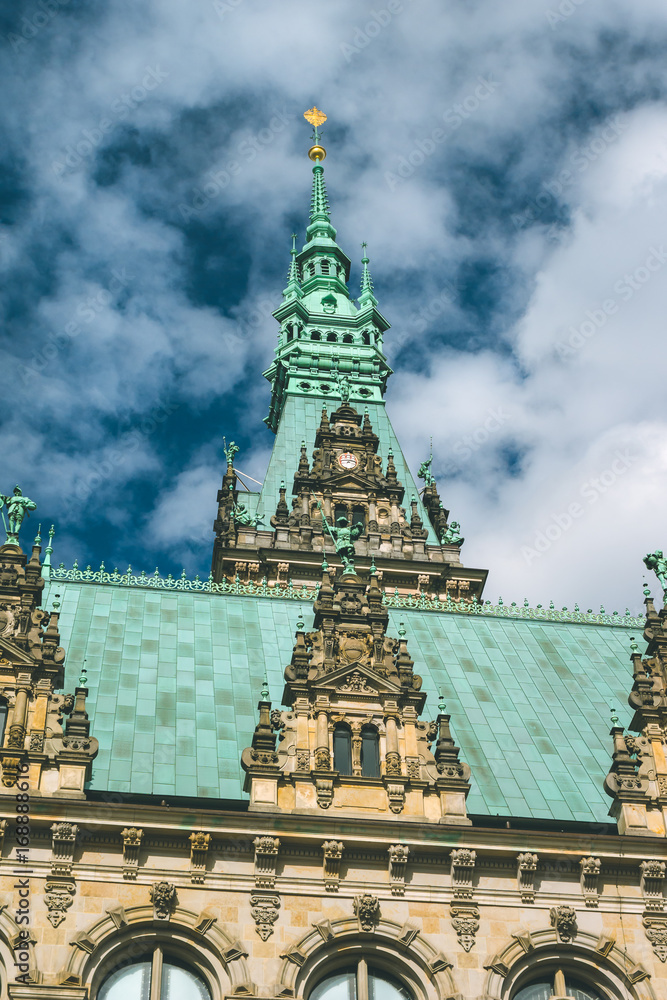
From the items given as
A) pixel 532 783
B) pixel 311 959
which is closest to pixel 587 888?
pixel 532 783

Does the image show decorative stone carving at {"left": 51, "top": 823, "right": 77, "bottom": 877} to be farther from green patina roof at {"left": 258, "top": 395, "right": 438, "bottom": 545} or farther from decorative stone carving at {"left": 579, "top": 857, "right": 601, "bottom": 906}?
green patina roof at {"left": 258, "top": 395, "right": 438, "bottom": 545}

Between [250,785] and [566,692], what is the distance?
1013 cm

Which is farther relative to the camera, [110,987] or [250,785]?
[250,785]

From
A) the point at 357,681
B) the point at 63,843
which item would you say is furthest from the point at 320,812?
the point at 63,843

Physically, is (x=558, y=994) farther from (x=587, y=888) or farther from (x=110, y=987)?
(x=110, y=987)

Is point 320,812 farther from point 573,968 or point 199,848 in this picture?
point 573,968

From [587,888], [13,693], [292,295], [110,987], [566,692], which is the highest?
[292,295]

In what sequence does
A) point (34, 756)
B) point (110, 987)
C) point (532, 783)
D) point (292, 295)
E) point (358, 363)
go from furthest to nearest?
1. point (292, 295)
2. point (358, 363)
3. point (532, 783)
4. point (34, 756)
5. point (110, 987)

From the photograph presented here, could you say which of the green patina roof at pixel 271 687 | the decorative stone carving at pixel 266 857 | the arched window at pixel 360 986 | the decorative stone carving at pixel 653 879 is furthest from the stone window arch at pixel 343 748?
the decorative stone carving at pixel 653 879

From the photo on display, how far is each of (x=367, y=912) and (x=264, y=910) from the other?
1.85 metres

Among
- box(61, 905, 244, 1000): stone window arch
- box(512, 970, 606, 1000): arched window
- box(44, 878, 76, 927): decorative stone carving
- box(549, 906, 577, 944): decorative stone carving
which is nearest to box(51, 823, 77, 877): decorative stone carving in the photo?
box(44, 878, 76, 927): decorative stone carving

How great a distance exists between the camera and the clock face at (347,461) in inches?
2281

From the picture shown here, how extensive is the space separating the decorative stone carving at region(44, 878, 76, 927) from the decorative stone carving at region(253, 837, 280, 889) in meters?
3.30

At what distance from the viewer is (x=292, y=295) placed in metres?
72.4
